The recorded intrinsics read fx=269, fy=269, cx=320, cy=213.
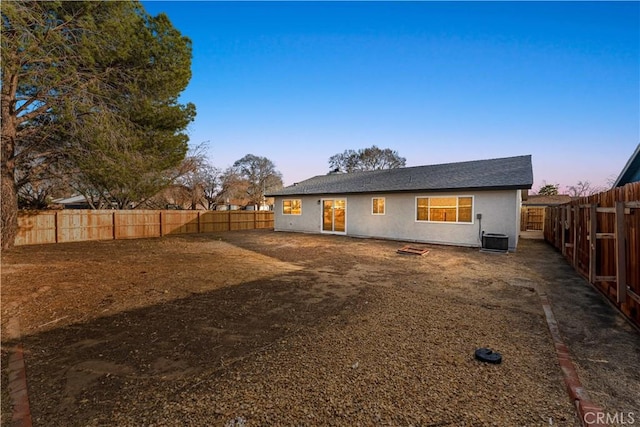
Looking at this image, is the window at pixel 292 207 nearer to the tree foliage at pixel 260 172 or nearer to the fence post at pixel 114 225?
the fence post at pixel 114 225

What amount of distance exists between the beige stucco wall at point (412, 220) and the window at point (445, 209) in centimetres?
18

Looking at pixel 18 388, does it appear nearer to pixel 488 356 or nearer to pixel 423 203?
pixel 488 356

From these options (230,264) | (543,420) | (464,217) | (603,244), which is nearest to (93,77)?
(230,264)

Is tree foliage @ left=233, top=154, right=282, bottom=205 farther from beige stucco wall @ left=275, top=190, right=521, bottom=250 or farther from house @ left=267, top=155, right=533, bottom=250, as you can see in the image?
beige stucco wall @ left=275, top=190, right=521, bottom=250

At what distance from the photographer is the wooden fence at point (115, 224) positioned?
11.3 metres

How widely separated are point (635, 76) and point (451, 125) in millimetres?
7485

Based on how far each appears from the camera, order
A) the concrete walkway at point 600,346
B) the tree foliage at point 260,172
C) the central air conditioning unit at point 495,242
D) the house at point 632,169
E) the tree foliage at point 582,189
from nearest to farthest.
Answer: the concrete walkway at point 600,346
the house at point 632,169
the central air conditioning unit at point 495,242
the tree foliage at point 582,189
the tree foliage at point 260,172

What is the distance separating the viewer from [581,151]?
18453mm

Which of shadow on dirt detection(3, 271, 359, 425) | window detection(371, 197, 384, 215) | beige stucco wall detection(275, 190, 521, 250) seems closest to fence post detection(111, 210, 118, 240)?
beige stucco wall detection(275, 190, 521, 250)

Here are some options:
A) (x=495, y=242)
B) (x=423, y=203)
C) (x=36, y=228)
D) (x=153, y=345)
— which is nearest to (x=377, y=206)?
(x=423, y=203)

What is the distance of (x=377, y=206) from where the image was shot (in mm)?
13531

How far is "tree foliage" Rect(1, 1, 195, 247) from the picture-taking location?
700cm

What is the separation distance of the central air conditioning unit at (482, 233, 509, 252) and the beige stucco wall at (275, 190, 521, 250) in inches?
21.6

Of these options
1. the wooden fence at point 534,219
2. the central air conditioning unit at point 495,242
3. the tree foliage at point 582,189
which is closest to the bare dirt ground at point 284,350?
the central air conditioning unit at point 495,242
